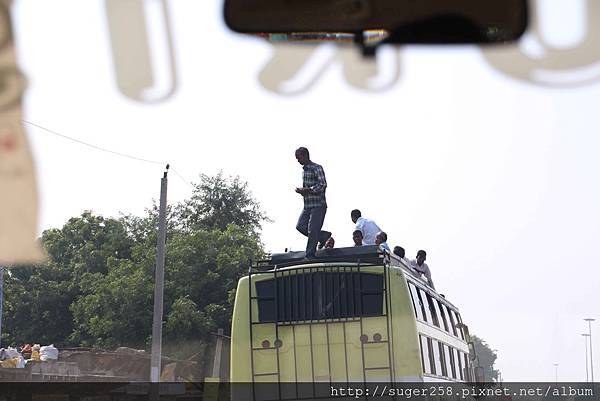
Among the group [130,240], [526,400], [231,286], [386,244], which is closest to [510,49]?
[386,244]

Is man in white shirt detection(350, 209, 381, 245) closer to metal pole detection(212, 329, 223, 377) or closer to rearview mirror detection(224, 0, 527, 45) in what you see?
metal pole detection(212, 329, 223, 377)

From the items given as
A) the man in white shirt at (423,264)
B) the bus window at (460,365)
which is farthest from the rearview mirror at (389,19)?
the bus window at (460,365)

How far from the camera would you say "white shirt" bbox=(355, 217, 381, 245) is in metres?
15.7

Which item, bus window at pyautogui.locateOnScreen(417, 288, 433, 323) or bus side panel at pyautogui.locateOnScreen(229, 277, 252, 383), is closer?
bus side panel at pyautogui.locateOnScreen(229, 277, 252, 383)

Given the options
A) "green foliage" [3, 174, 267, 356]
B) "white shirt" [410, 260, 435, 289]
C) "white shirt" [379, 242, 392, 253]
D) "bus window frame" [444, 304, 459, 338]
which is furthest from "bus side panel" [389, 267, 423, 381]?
"green foliage" [3, 174, 267, 356]

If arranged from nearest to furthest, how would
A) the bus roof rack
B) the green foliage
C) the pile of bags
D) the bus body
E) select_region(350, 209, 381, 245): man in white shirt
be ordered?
the bus body < the bus roof rack < select_region(350, 209, 381, 245): man in white shirt < the pile of bags < the green foliage

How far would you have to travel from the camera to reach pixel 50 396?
18.1 metres

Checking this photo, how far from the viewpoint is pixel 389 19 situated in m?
4.20

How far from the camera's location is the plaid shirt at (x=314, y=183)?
43.6 feet

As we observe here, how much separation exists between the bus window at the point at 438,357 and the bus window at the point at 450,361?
0.53 meters

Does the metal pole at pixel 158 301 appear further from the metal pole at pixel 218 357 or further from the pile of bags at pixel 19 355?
the metal pole at pixel 218 357

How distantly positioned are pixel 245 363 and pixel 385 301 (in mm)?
1853

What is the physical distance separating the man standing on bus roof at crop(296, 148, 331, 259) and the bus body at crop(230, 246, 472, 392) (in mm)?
255

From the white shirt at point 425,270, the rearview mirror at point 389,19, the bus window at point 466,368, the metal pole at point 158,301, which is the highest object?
the metal pole at point 158,301
